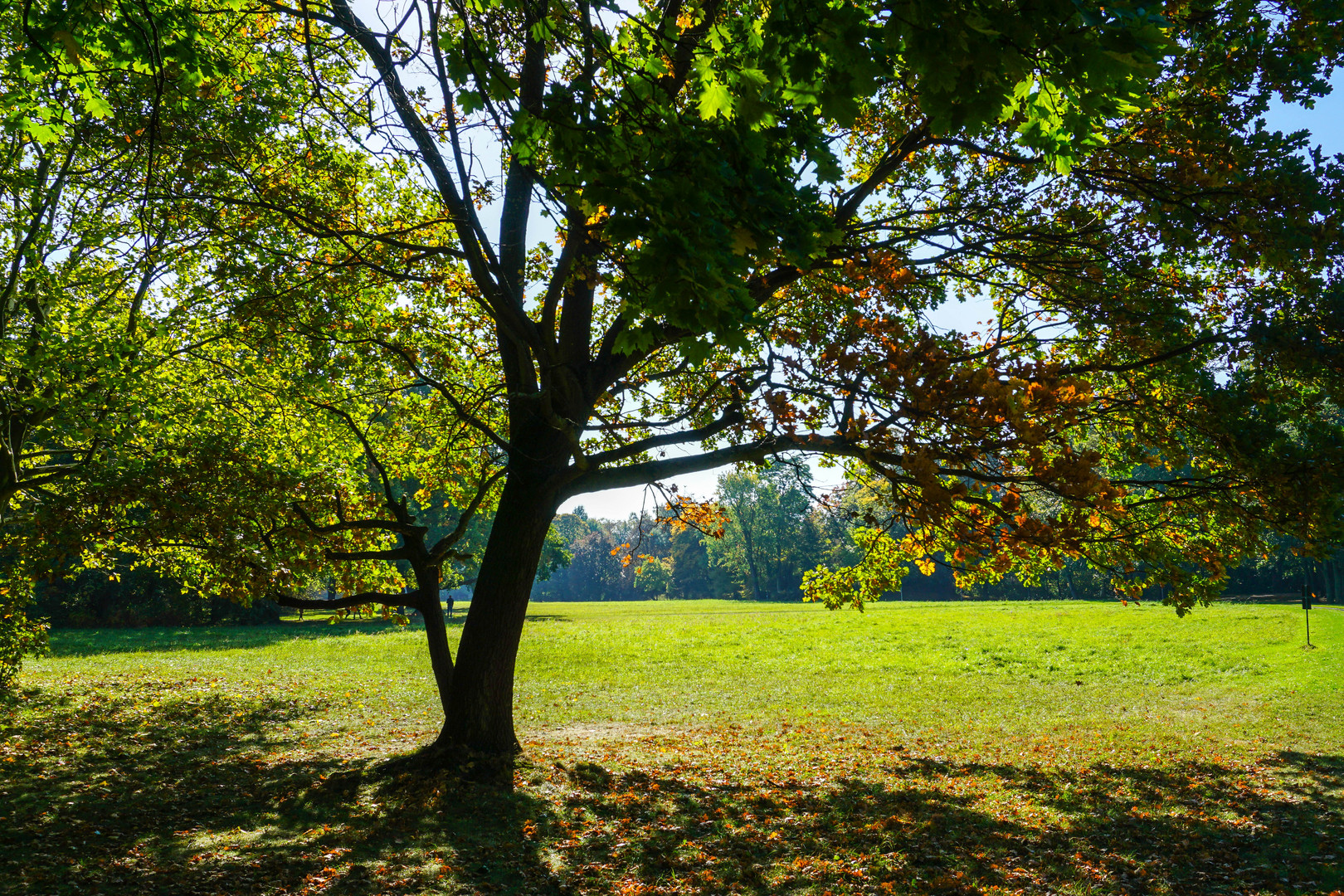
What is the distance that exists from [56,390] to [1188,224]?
1311 cm

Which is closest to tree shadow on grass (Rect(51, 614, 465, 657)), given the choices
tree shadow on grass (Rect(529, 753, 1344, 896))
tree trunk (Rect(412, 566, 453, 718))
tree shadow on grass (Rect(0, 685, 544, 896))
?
tree shadow on grass (Rect(0, 685, 544, 896))

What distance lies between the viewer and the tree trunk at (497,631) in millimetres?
8664

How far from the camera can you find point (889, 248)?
330 inches

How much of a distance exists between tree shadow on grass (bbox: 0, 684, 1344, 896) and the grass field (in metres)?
0.04

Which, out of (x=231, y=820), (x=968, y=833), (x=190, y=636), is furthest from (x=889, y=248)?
(x=190, y=636)

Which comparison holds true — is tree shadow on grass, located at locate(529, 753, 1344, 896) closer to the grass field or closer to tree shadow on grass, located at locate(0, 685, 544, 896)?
the grass field

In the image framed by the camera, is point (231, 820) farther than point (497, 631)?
No

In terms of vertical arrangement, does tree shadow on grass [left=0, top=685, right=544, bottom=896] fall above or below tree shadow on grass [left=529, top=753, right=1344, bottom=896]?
above

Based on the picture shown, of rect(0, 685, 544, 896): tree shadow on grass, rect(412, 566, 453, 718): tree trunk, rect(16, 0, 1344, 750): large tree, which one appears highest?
rect(16, 0, 1344, 750): large tree

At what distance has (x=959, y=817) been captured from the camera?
729 centimetres

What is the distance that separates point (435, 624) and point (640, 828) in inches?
166

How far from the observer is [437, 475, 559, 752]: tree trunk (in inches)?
341

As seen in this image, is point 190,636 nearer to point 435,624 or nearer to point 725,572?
point 435,624

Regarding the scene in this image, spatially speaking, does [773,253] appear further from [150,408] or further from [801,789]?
[150,408]
